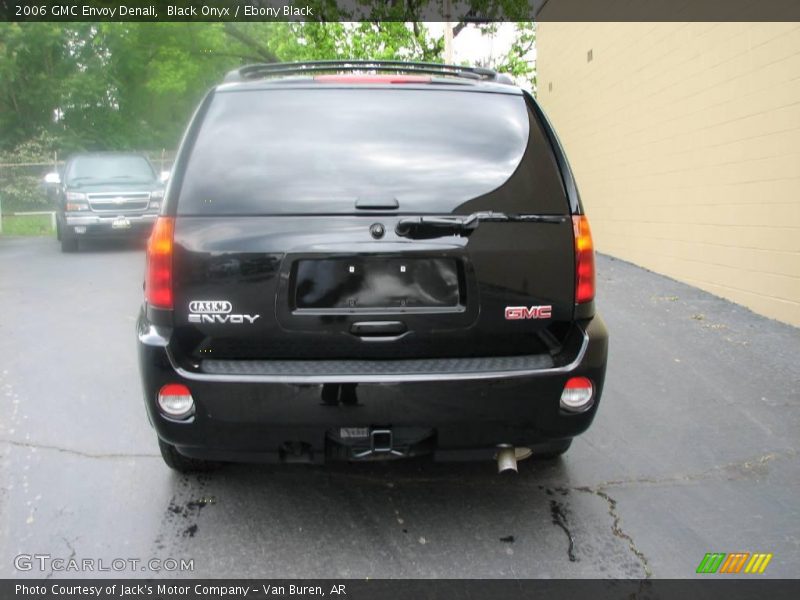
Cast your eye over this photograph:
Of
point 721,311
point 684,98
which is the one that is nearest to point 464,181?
point 721,311

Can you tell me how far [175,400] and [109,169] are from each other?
1305 centimetres

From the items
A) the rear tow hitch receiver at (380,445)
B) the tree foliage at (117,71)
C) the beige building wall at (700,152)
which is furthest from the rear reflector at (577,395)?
the tree foliage at (117,71)

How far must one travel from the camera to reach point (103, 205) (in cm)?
1377

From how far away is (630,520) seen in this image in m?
3.57

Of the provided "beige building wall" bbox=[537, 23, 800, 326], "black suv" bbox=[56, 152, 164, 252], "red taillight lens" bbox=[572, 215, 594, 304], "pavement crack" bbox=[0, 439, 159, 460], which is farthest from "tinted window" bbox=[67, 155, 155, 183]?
"red taillight lens" bbox=[572, 215, 594, 304]

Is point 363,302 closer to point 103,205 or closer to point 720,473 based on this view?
point 720,473

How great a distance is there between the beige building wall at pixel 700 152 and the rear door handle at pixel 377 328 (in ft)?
17.7

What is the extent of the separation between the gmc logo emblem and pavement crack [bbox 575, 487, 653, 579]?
1.07 metres

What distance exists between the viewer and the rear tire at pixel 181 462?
3.79 metres

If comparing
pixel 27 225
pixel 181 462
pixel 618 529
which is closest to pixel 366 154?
pixel 181 462

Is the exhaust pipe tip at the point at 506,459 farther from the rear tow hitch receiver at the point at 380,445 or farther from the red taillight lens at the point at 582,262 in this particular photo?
the red taillight lens at the point at 582,262

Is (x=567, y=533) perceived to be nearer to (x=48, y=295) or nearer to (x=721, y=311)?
(x=721, y=311)

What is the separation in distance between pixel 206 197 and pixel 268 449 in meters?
1.03

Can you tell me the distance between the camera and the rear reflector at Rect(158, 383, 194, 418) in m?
3.03
